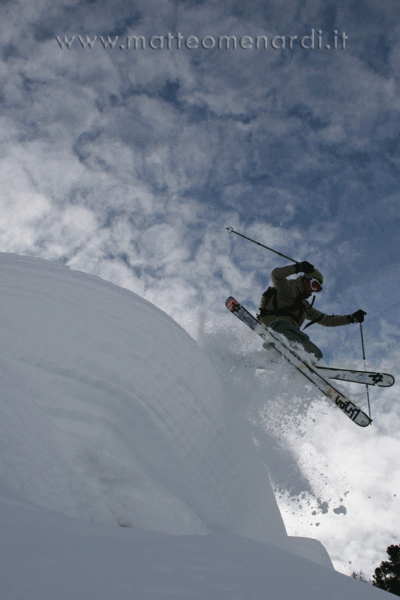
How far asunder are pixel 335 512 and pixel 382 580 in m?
17.9

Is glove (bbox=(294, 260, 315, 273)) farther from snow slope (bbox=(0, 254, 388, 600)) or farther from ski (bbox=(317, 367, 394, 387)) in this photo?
snow slope (bbox=(0, 254, 388, 600))

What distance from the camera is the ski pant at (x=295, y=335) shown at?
7152mm

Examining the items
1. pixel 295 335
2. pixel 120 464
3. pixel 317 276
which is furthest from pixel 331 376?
pixel 120 464

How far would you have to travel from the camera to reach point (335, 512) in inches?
216

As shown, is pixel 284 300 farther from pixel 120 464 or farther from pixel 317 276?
pixel 120 464

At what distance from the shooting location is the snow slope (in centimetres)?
109

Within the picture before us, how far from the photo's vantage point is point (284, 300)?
744cm

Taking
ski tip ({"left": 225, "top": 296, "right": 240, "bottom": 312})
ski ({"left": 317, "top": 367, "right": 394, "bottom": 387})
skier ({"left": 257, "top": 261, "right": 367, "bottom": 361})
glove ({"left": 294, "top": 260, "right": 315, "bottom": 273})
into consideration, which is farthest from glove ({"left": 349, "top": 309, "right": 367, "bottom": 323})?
ski tip ({"left": 225, "top": 296, "right": 240, "bottom": 312})

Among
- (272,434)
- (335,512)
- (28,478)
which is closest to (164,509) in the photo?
(28,478)

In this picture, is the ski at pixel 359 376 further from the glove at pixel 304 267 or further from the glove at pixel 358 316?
the glove at pixel 304 267

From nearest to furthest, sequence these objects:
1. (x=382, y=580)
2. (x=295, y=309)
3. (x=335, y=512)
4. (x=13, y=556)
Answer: (x=13, y=556) < (x=335, y=512) < (x=295, y=309) < (x=382, y=580)

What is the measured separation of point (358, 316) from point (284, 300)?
1774 mm

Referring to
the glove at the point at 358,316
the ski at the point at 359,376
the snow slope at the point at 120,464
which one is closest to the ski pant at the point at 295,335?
the ski at the point at 359,376

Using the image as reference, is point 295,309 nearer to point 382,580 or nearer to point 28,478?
point 28,478
